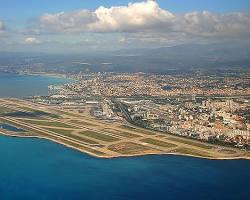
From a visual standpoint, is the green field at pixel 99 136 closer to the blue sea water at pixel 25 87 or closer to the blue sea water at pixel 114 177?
the blue sea water at pixel 114 177

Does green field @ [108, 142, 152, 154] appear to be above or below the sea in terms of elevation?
above

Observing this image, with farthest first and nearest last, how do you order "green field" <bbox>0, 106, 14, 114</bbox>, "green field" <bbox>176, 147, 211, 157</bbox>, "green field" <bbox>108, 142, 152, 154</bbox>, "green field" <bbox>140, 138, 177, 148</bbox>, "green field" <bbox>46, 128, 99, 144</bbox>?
"green field" <bbox>0, 106, 14, 114</bbox> < "green field" <bbox>46, 128, 99, 144</bbox> < "green field" <bbox>140, 138, 177, 148</bbox> < "green field" <bbox>108, 142, 152, 154</bbox> < "green field" <bbox>176, 147, 211, 157</bbox>

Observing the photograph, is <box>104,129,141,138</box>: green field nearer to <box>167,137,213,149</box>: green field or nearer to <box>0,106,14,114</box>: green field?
<box>167,137,213,149</box>: green field

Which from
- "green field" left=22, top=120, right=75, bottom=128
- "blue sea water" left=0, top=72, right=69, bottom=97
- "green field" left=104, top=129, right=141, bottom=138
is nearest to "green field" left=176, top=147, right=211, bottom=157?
"green field" left=104, top=129, right=141, bottom=138

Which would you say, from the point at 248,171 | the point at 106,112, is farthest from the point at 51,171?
the point at 106,112

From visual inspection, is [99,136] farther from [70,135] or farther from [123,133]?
[70,135]

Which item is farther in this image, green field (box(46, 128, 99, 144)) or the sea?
green field (box(46, 128, 99, 144))

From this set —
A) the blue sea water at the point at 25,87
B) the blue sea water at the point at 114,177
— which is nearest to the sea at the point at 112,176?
the blue sea water at the point at 114,177

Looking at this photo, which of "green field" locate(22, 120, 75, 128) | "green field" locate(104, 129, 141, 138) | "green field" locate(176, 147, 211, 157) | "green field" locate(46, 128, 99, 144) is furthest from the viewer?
"green field" locate(22, 120, 75, 128)

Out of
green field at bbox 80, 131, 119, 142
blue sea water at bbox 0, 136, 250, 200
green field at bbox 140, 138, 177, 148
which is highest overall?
green field at bbox 80, 131, 119, 142
